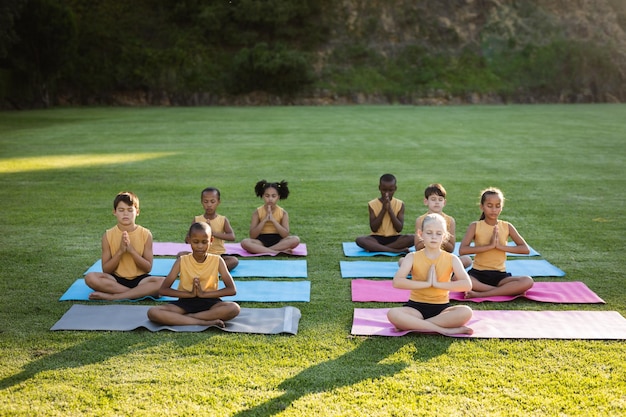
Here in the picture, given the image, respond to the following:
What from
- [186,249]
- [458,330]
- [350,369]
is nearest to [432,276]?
[458,330]

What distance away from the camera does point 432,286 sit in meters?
5.52

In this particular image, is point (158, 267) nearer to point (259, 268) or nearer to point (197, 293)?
point (259, 268)

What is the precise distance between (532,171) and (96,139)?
536 inches

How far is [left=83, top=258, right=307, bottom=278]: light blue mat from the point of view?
7410mm

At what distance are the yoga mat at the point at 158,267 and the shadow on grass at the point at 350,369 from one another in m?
2.96

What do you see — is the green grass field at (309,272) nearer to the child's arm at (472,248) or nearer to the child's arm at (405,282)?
the child's arm at (405,282)

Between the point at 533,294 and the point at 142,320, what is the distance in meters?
3.70

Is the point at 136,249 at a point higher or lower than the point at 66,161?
lower

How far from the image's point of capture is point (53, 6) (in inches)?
1508

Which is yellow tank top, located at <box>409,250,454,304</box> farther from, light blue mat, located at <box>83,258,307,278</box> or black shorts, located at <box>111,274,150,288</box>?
black shorts, located at <box>111,274,150,288</box>

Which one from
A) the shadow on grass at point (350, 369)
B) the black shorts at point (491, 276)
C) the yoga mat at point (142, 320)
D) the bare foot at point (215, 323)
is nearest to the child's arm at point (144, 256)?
the yoga mat at point (142, 320)

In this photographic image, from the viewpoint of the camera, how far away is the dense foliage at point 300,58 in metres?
49.6

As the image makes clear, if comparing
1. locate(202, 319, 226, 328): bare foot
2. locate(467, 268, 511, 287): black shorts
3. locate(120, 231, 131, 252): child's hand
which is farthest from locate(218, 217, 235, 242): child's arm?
locate(467, 268, 511, 287): black shorts

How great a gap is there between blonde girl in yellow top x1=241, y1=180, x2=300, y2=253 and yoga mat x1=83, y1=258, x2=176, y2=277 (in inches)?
39.7
